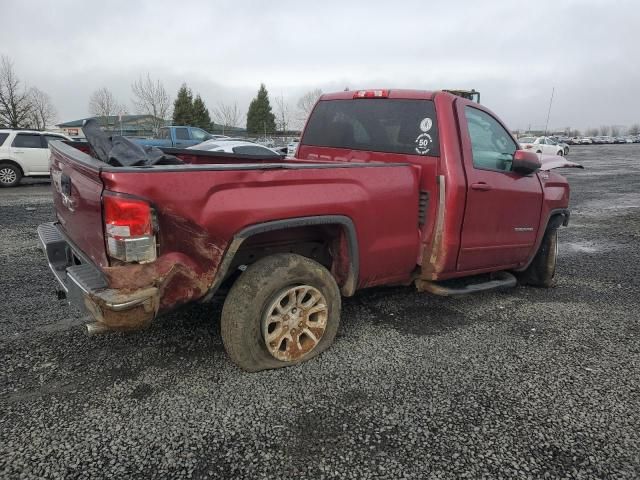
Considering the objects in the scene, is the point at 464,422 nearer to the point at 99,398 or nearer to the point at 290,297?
the point at 290,297

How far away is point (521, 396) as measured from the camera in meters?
2.77

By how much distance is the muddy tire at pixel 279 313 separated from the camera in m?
2.74

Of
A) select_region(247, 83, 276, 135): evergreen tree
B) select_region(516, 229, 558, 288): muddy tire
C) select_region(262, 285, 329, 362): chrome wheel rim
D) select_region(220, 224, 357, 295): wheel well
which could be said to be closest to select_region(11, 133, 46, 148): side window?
select_region(220, 224, 357, 295): wheel well

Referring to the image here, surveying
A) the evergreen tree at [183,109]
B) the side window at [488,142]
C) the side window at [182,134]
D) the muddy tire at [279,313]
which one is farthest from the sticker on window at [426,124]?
the evergreen tree at [183,109]

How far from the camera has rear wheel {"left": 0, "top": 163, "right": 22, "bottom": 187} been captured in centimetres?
1209

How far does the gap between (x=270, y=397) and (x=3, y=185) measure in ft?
42.4

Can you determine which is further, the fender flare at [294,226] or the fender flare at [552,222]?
the fender flare at [552,222]

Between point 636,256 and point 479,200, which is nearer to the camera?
point 479,200

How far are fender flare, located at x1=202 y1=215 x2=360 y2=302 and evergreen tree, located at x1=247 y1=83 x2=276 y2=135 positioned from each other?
6000 cm

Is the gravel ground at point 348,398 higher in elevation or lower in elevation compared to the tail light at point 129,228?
lower

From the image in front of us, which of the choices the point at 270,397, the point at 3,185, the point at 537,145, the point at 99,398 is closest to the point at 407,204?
the point at 270,397

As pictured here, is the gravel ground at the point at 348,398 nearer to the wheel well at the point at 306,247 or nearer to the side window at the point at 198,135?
the wheel well at the point at 306,247

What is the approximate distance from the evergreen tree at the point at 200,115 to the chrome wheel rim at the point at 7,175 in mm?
40463

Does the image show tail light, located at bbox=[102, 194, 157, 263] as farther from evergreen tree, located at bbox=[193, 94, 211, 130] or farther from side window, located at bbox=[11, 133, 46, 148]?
evergreen tree, located at bbox=[193, 94, 211, 130]
